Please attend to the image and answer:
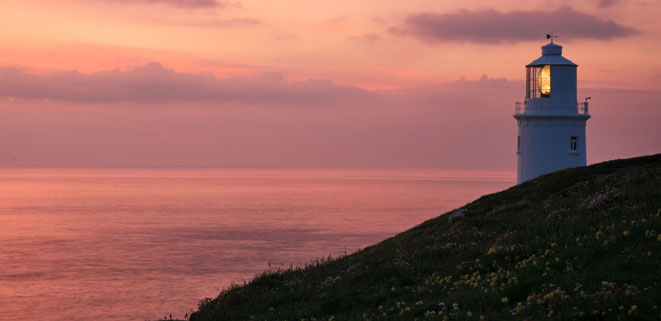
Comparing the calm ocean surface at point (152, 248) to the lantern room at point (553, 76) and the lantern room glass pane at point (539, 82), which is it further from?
the lantern room at point (553, 76)

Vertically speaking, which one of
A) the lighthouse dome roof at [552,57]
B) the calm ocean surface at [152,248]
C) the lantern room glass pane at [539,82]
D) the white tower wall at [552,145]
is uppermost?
the lighthouse dome roof at [552,57]

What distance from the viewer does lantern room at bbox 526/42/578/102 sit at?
48138 mm

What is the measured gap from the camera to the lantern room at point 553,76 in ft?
158

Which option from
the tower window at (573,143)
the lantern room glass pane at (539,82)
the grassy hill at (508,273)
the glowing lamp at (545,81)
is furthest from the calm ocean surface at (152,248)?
the glowing lamp at (545,81)

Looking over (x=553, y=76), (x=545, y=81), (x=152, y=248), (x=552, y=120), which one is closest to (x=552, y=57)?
(x=553, y=76)

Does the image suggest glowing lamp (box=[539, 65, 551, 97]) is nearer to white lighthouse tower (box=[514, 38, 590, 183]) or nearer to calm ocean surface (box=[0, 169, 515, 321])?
white lighthouse tower (box=[514, 38, 590, 183])

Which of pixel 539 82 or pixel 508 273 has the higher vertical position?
pixel 539 82

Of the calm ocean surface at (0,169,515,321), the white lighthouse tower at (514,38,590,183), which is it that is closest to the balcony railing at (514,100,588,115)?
the white lighthouse tower at (514,38,590,183)

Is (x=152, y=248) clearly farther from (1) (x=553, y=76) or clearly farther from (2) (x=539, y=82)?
(1) (x=553, y=76)

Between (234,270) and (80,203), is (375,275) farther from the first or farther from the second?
(80,203)

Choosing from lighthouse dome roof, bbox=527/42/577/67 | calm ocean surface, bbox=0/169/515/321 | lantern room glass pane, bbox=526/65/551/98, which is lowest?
calm ocean surface, bbox=0/169/515/321

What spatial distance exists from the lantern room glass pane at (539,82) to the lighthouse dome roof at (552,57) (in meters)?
0.53

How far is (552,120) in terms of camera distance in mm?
47875

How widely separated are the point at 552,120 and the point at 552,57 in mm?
5141
